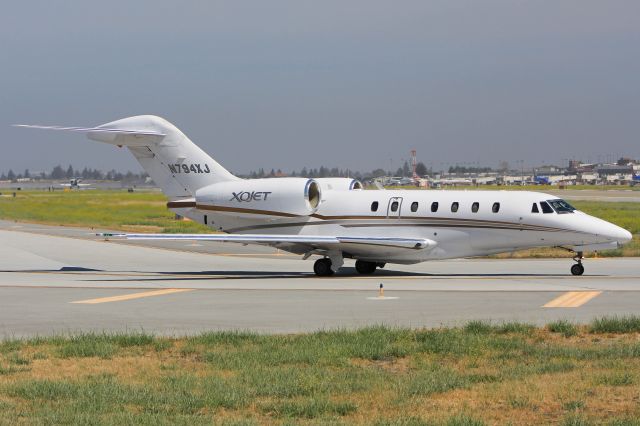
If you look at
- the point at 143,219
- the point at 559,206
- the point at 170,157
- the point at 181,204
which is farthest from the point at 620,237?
the point at 143,219

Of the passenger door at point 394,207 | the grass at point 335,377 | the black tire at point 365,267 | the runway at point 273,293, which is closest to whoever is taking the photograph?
the grass at point 335,377

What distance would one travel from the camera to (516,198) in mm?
30203

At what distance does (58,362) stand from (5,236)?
3767 centimetres

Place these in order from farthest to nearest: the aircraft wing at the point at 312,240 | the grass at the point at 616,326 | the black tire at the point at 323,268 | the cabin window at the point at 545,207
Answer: the black tire at the point at 323,268, the aircraft wing at the point at 312,240, the cabin window at the point at 545,207, the grass at the point at 616,326

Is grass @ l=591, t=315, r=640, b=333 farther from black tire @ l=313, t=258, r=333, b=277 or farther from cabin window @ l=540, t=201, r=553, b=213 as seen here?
black tire @ l=313, t=258, r=333, b=277

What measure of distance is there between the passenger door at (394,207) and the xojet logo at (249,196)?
3.88 meters

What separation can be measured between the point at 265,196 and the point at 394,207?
410 centimetres

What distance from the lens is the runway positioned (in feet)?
65.5

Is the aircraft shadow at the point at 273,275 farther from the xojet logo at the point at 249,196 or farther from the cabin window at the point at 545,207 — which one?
the xojet logo at the point at 249,196

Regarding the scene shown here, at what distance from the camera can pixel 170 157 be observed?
109 ft

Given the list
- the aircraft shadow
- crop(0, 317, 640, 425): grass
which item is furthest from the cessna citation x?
crop(0, 317, 640, 425): grass

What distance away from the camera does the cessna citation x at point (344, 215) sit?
29.7m

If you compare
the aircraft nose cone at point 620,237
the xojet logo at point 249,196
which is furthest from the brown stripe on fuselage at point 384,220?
the aircraft nose cone at point 620,237

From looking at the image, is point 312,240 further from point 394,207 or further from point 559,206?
point 559,206
